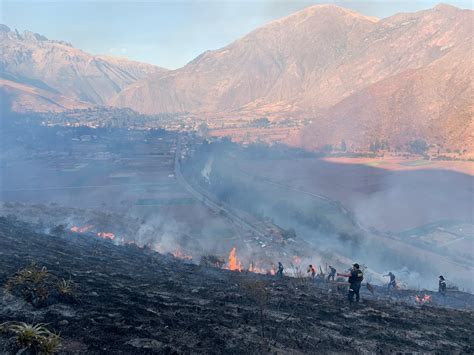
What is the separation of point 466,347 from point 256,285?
746 centimetres

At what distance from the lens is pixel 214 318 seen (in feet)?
40.3

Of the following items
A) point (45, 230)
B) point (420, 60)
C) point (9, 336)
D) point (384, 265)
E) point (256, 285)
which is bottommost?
Answer: point (384, 265)

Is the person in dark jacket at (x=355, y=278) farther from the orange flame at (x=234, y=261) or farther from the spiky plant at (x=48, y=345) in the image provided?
the orange flame at (x=234, y=261)

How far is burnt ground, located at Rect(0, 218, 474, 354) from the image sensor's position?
10039 millimetres

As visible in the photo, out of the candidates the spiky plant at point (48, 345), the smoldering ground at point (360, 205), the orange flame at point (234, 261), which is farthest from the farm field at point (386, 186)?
the spiky plant at point (48, 345)

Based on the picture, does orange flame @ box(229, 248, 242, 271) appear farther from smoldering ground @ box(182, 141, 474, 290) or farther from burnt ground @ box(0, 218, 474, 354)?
burnt ground @ box(0, 218, 474, 354)

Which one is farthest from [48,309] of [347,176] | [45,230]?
[347,176]

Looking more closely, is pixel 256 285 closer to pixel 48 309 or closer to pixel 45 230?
pixel 48 309

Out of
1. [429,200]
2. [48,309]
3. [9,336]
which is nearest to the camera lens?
[9,336]

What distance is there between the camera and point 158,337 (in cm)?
1007

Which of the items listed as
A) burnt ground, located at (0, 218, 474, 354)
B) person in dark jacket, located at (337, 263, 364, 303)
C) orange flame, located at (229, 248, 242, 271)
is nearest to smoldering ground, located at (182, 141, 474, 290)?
orange flame, located at (229, 248, 242, 271)

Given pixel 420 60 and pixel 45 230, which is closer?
pixel 45 230

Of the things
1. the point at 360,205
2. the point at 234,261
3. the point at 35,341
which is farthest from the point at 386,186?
the point at 35,341

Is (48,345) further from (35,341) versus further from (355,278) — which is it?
(355,278)
